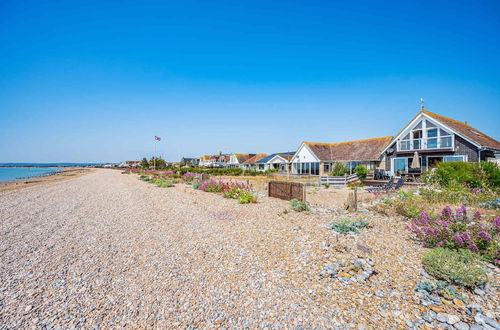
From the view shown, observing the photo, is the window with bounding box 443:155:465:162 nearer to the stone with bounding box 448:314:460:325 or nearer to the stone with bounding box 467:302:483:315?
the stone with bounding box 467:302:483:315

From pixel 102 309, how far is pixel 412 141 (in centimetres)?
2765

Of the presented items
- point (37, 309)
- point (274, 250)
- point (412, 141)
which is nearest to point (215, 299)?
point (274, 250)

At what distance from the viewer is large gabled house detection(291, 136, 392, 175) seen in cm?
2878

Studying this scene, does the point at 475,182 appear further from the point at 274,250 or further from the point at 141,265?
the point at 141,265

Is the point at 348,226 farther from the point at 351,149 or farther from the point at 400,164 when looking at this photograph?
the point at 351,149

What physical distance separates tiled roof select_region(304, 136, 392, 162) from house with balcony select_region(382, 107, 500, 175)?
118 inches

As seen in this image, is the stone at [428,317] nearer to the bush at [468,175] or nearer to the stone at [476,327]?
the stone at [476,327]

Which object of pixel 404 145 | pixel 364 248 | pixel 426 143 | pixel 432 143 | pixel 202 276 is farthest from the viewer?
pixel 404 145

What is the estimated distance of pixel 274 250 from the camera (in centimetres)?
535

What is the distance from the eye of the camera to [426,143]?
22.0m

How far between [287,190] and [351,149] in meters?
24.1

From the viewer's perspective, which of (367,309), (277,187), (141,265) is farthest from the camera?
(277,187)

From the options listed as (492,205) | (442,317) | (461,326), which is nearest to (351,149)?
(492,205)

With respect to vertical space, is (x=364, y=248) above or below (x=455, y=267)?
below
